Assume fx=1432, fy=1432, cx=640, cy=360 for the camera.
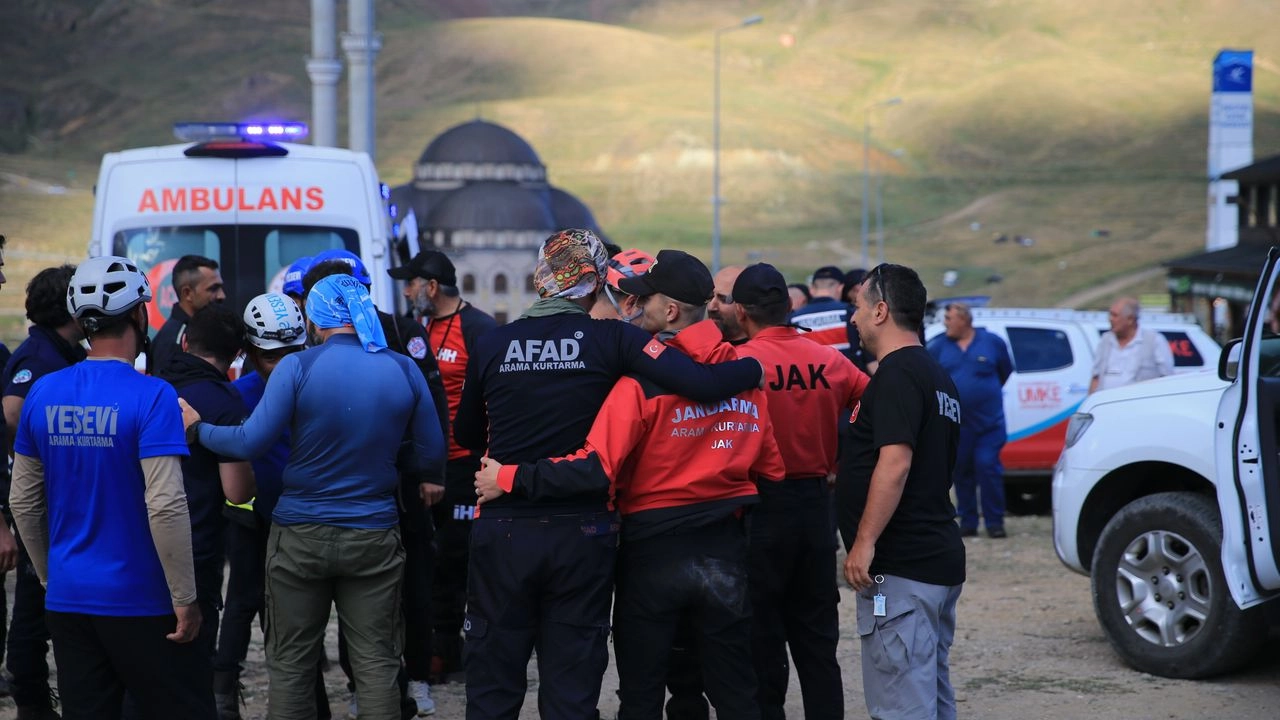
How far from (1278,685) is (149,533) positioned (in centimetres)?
536

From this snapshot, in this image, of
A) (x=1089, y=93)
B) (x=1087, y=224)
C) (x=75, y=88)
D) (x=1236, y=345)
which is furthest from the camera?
(x=75, y=88)

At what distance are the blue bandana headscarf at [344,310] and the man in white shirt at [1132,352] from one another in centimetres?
834

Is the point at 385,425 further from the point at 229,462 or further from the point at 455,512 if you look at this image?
the point at 455,512

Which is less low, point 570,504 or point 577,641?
point 570,504

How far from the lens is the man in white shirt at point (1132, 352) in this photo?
39.3ft

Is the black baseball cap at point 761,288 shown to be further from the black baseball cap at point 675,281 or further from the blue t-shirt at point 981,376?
the blue t-shirt at point 981,376

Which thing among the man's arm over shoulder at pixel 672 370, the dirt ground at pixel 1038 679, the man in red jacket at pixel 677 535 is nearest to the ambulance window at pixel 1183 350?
the dirt ground at pixel 1038 679

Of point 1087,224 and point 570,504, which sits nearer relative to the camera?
point 570,504

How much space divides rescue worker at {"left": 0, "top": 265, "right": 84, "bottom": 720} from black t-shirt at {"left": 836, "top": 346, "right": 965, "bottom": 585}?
3.31 meters

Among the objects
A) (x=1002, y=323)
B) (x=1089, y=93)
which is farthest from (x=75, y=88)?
(x=1002, y=323)

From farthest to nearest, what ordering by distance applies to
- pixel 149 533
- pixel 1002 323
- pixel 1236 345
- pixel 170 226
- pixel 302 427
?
1. pixel 1002 323
2. pixel 170 226
3. pixel 1236 345
4. pixel 302 427
5. pixel 149 533

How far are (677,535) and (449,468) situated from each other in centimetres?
252

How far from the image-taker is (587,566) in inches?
180

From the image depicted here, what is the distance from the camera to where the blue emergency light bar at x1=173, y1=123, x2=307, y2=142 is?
9641 mm
